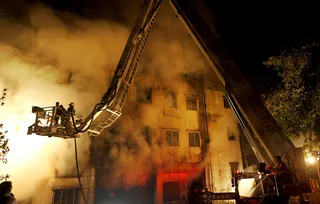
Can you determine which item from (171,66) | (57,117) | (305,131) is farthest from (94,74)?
(305,131)

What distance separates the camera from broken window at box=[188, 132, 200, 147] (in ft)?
56.2

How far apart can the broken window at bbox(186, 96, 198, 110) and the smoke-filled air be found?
5455mm

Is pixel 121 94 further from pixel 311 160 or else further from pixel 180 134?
pixel 311 160

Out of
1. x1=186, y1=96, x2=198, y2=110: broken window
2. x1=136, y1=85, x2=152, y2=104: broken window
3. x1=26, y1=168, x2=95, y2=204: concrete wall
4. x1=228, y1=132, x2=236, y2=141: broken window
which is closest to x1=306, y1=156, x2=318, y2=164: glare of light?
x1=228, y1=132, x2=236, y2=141: broken window

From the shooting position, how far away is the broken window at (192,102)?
710 inches

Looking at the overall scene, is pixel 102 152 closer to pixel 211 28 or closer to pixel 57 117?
pixel 57 117

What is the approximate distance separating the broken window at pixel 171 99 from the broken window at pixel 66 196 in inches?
350

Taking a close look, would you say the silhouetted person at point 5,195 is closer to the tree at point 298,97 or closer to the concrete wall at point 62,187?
the concrete wall at point 62,187

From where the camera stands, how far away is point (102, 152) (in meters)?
12.1

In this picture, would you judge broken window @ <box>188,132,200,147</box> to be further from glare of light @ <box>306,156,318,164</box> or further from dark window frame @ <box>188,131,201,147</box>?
glare of light @ <box>306,156,318,164</box>

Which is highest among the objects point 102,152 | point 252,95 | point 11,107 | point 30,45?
point 30,45

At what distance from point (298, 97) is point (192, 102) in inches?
355

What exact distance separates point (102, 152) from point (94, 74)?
4505 mm

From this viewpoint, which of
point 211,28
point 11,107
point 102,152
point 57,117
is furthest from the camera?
point 102,152
